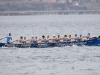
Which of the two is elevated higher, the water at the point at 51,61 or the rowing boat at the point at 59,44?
the rowing boat at the point at 59,44

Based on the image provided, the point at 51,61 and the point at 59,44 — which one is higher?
the point at 59,44

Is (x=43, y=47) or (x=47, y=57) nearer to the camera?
(x=47, y=57)

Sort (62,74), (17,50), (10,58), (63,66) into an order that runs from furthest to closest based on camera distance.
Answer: (17,50) < (10,58) < (63,66) < (62,74)

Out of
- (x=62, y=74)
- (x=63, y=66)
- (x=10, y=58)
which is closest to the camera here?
(x=62, y=74)

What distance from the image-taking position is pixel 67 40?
225 ft

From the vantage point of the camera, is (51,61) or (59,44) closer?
(51,61)

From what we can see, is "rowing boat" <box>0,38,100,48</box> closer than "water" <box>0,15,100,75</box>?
No

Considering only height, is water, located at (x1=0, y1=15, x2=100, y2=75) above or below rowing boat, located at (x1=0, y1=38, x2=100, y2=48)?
below

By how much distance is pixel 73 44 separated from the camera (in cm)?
6862

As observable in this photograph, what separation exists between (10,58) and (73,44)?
10.9m

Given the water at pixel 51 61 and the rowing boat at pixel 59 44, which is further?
the rowing boat at pixel 59 44

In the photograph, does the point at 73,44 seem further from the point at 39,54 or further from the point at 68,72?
the point at 68,72

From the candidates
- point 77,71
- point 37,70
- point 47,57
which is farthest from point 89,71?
point 47,57

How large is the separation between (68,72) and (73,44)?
17.9 m
